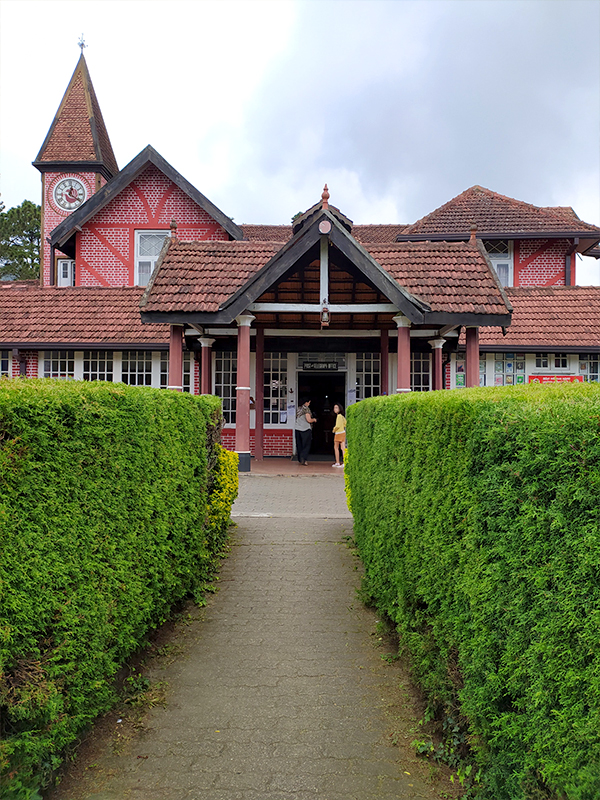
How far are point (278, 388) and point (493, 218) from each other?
9.65 metres

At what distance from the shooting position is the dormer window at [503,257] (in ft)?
68.6

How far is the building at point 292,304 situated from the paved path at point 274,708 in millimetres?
8091

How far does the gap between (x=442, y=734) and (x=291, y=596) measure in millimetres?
2519

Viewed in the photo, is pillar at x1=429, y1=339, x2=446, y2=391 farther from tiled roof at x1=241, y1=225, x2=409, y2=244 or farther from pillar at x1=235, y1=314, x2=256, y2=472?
tiled roof at x1=241, y1=225, x2=409, y2=244

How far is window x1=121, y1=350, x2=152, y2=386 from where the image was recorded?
1789 centimetres

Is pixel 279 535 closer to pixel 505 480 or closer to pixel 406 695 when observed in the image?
pixel 406 695

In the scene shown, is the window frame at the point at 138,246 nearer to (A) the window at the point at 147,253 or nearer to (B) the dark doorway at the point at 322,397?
(A) the window at the point at 147,253

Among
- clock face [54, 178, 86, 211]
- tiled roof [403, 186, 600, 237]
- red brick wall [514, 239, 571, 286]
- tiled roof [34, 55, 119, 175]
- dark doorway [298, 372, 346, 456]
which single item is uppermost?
tiled roof [34, 55, 119, 175]

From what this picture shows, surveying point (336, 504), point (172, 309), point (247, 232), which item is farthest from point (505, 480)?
point (247, 232)

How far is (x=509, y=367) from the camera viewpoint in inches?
708

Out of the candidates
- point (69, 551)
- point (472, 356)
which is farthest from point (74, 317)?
point (69, 551)

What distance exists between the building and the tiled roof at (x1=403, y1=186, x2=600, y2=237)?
68mm

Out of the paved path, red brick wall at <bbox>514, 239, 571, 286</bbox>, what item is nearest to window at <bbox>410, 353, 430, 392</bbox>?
red brick wall at <bbox>514, 239, 571, 286</bbox>

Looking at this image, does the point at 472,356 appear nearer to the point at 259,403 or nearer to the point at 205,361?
the point at 259,403
